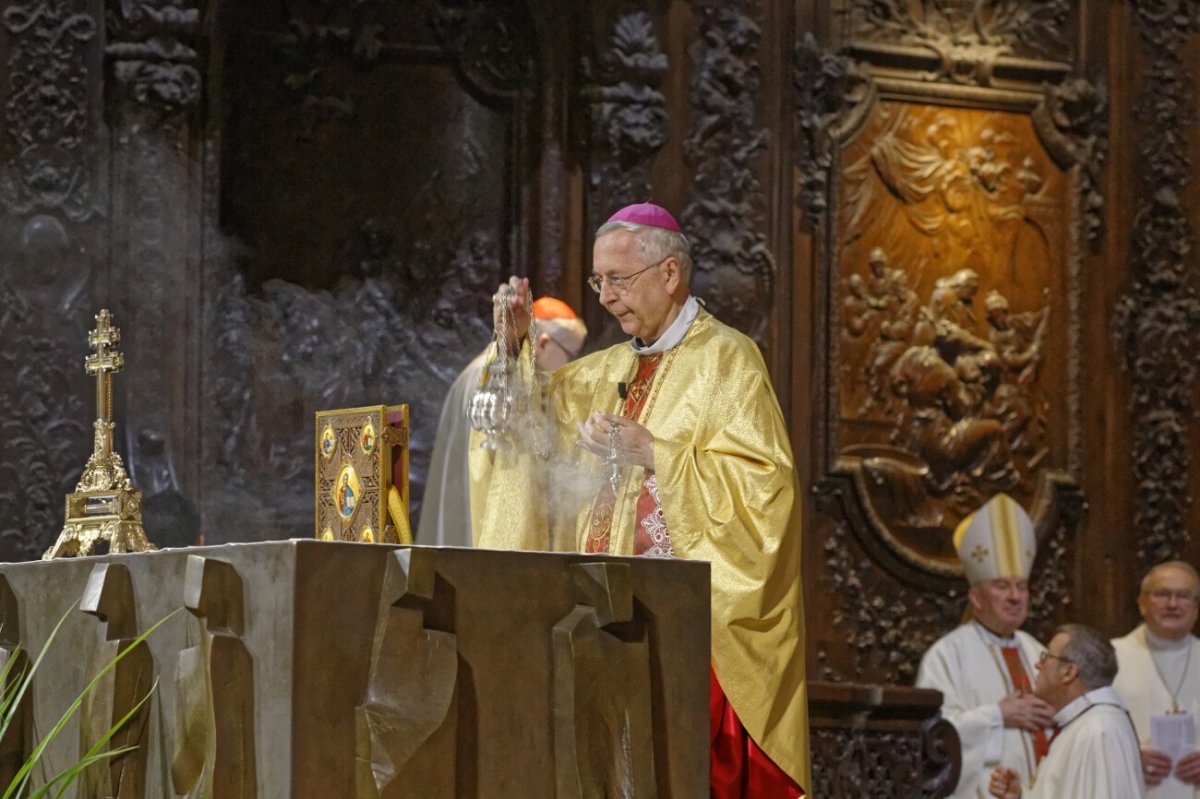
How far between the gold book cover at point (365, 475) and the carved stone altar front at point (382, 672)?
52 cm

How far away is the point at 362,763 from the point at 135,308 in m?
4.98

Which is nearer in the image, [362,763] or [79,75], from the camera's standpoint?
[362,763]

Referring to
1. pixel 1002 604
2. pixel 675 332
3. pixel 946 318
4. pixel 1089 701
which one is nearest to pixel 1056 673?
pixel 1089 701

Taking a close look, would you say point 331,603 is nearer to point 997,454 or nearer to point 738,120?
point 738,120

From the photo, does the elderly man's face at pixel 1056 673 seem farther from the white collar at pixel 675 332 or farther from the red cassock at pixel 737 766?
the red cassock at pixel 737 766

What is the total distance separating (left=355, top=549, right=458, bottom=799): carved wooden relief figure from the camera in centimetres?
310

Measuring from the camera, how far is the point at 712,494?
194 inches

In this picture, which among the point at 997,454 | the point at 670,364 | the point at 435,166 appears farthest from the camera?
the point at 997,454

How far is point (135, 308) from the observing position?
7781 mm

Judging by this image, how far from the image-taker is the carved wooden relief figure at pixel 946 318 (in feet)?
29.2

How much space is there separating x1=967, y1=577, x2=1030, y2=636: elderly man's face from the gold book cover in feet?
15.7

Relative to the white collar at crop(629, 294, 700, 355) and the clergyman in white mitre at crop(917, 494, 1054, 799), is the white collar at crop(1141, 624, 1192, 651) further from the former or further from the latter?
the white collar at crop(629, 294, 700, 355)

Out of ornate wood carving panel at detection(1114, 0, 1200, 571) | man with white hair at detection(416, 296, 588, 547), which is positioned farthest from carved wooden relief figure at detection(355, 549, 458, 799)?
ornate wood carving panel at detection(1114, 0, 1200, 571)

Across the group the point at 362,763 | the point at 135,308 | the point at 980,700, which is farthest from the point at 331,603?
the point at 980,700
